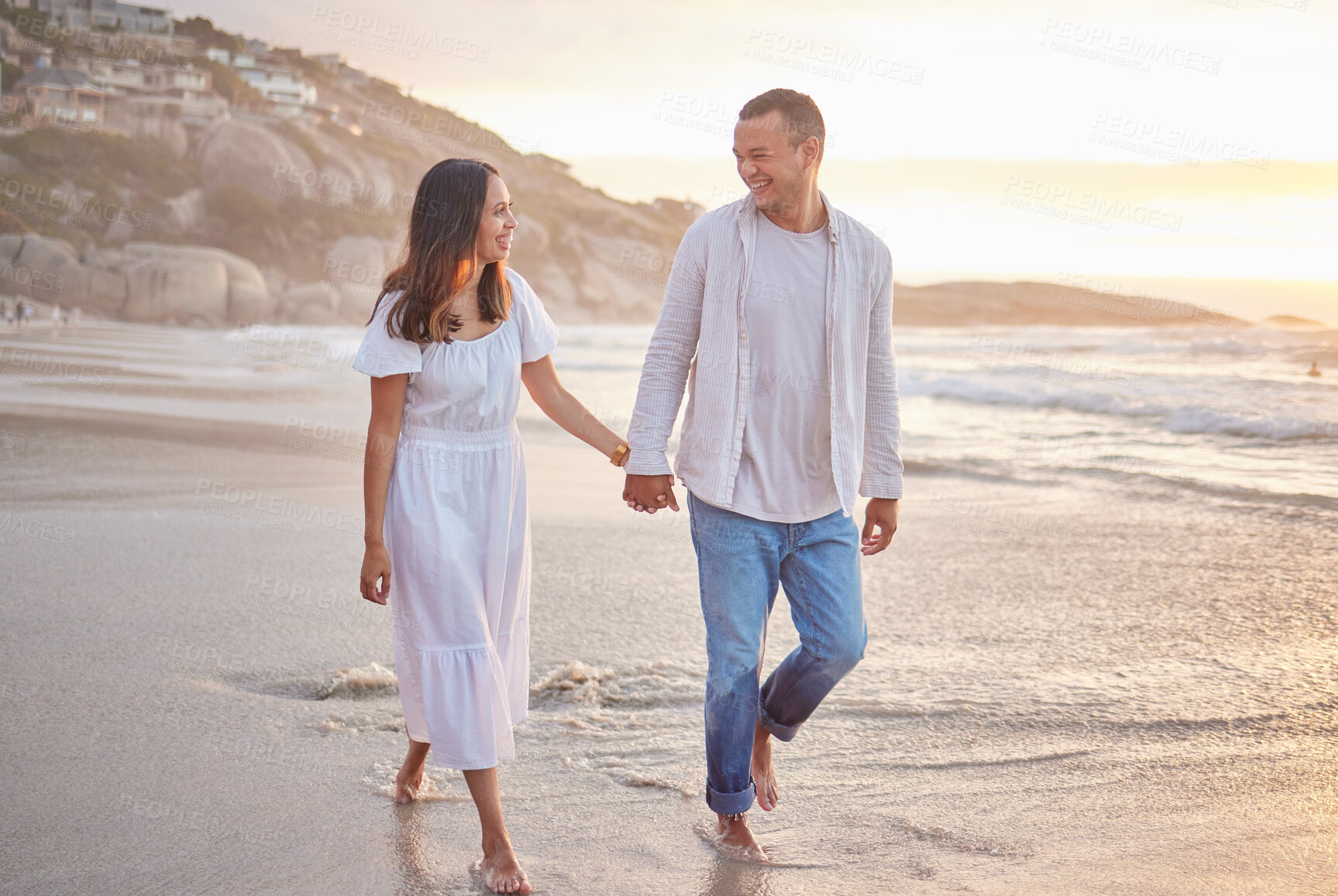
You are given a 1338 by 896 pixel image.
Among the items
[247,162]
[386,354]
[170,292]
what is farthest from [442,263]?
[247,162]

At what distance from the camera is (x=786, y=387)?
2.87 m

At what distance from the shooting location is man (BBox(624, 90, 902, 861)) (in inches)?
112

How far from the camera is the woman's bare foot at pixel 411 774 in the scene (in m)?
3.08

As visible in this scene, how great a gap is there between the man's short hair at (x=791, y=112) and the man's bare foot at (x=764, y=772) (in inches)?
70.2

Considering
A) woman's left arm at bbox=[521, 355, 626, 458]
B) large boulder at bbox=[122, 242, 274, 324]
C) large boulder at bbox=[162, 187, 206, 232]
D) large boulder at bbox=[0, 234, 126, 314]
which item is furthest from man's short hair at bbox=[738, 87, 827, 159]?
large boulder at bbox=[162, 187, 206, 232]

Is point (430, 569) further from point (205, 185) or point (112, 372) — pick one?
point (205, 185)

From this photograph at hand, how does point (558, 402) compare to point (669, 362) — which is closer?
point (669, 362)

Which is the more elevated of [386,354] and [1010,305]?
[1010,305]

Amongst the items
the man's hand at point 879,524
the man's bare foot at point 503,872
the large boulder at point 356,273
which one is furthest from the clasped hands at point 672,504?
the large boulder at point 356,273

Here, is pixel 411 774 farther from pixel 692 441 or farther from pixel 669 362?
pixel 669 362

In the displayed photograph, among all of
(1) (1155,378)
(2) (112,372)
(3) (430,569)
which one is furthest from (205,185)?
(3) (430,569)

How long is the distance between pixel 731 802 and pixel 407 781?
3.34ft

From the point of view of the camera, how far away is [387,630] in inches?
188

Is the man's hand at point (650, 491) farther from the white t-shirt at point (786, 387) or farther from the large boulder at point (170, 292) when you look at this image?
the large boulder at point (170, 292)
